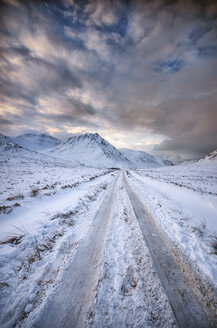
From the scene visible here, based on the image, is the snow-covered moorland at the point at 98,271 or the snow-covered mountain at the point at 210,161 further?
the snow-covered mountain at the point at 210,161

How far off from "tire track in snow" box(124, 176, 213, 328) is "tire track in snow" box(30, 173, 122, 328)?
5.10 ft

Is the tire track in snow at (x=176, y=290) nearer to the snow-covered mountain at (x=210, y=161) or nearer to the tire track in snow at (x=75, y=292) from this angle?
the tire track in snow at (x=75, y=292)

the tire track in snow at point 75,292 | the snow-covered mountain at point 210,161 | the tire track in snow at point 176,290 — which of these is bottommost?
the tire track in snow at point 75,292

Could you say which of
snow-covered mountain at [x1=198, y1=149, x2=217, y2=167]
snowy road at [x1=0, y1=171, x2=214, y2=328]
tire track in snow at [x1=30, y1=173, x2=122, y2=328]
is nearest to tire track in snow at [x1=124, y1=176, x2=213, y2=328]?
snowy road at [x1=0, y1=171, x2=214, y2=328]

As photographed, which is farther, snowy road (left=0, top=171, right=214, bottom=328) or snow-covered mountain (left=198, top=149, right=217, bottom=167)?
snow-covered mountain (left=198, top=149, right=217, bottom=167)

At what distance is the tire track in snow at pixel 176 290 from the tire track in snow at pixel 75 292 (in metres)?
→ 1.56

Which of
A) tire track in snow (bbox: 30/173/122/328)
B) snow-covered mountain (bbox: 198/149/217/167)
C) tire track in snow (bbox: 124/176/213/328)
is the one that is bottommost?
tire track in snow (bbox: 30/173/122/328)

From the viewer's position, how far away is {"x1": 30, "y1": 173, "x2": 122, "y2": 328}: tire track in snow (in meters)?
1.94

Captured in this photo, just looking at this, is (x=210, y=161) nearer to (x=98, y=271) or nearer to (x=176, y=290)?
(x=176, y=290)

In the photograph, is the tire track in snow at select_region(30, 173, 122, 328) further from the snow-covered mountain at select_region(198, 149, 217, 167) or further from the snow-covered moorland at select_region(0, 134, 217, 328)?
the snow-covered mountain at select_region(198, 149, 217, 167)

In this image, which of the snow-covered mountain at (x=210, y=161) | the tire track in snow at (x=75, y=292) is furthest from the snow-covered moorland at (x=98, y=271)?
the snow-covered mountain at (x=210, y=161)

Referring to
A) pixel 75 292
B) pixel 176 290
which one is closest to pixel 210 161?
pixel 176 290

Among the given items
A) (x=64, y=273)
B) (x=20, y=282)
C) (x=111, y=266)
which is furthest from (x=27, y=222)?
(x=111, y=266)

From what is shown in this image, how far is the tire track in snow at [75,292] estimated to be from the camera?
194 centimetres
